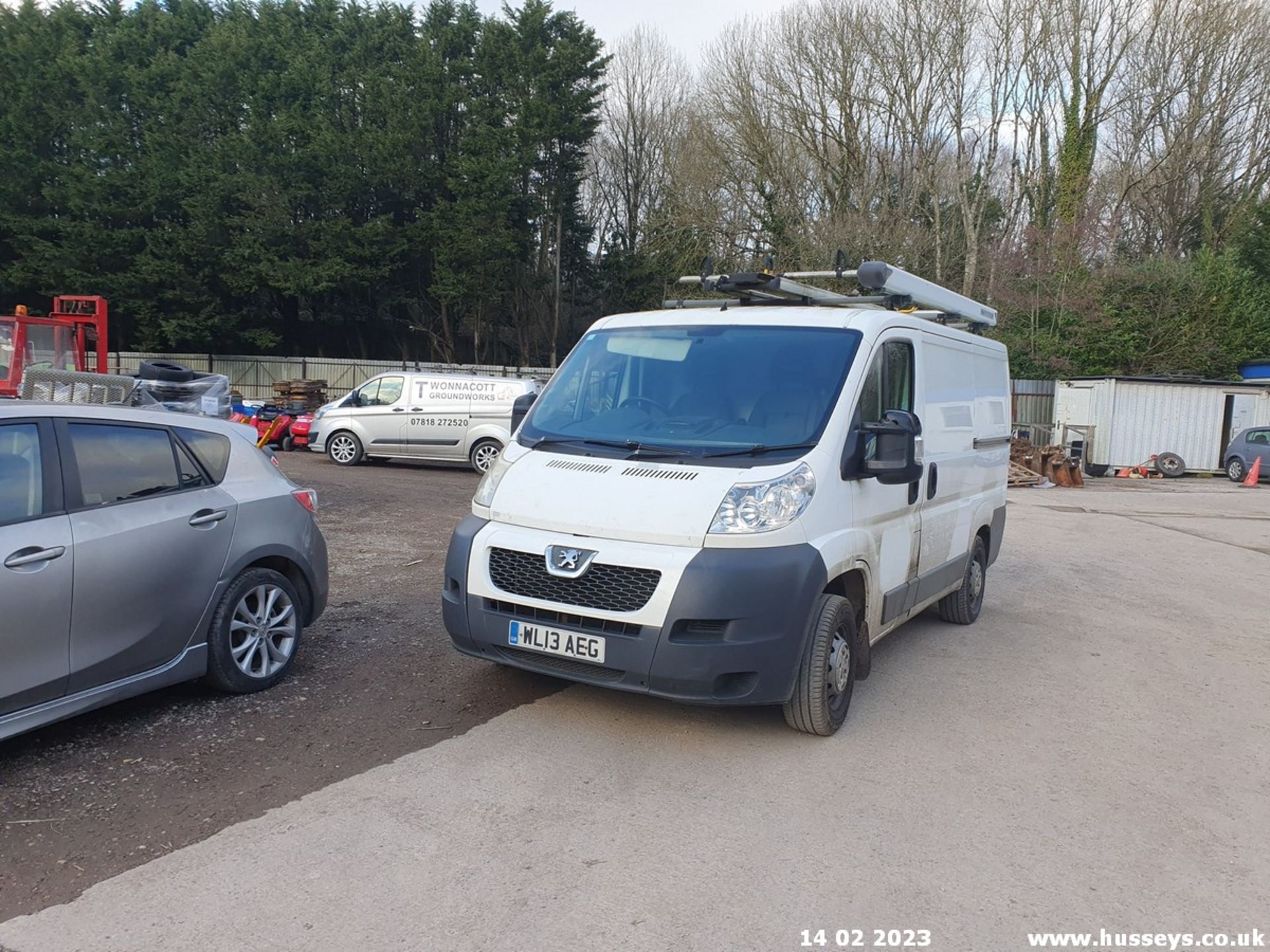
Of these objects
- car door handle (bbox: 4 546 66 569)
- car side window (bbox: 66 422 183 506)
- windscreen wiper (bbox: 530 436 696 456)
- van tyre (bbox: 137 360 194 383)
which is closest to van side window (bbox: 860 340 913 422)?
windscreen wiper (bbox: 530 436 696 456)

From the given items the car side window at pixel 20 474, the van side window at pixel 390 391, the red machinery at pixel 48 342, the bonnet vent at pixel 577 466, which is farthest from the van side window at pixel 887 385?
the van side window at pixel 390 391

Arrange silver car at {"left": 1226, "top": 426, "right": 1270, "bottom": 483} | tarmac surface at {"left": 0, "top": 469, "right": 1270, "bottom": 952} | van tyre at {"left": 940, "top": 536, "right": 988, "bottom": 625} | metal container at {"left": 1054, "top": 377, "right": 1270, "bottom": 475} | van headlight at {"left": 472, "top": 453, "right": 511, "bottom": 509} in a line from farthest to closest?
1. metal container at {"left": 1054, "top": 377, "right": 1270, "bottom": 475}
2. silver car at {"left": 1226, "top": 426, "right": 1270, "bottom": 483}
3. van tyre at {"left": 940, "top": 536, "right": 988, "bottom": 625}
4. van headlight at {"left": 472, "top": 453, "right": 511, "bottom": 509}
5. tarmac surface at {"left": 0, "top": 469, "right": 1270, "bottom": 952}

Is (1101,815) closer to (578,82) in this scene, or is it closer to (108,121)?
(578,82)

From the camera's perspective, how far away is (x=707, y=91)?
108 ft

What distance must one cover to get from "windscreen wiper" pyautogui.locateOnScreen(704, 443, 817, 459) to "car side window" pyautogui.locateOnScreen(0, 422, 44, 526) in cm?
298

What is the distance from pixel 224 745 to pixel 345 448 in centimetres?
1464

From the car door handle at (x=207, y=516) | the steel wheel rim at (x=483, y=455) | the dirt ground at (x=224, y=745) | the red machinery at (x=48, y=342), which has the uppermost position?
the red machinery at (x=48, y=342)

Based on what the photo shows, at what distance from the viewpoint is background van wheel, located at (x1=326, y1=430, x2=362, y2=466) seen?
18266 mm

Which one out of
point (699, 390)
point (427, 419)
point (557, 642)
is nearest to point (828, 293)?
point (699, 390)

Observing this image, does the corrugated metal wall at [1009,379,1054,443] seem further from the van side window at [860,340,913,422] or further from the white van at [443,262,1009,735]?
the van side window at [860,340,913,422]

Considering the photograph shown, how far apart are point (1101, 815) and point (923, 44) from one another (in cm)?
3194

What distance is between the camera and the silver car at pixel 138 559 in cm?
386

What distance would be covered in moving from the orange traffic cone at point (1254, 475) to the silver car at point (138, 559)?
82.8 feet

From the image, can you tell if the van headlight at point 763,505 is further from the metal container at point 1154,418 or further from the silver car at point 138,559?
the metal container at point 1154,418
